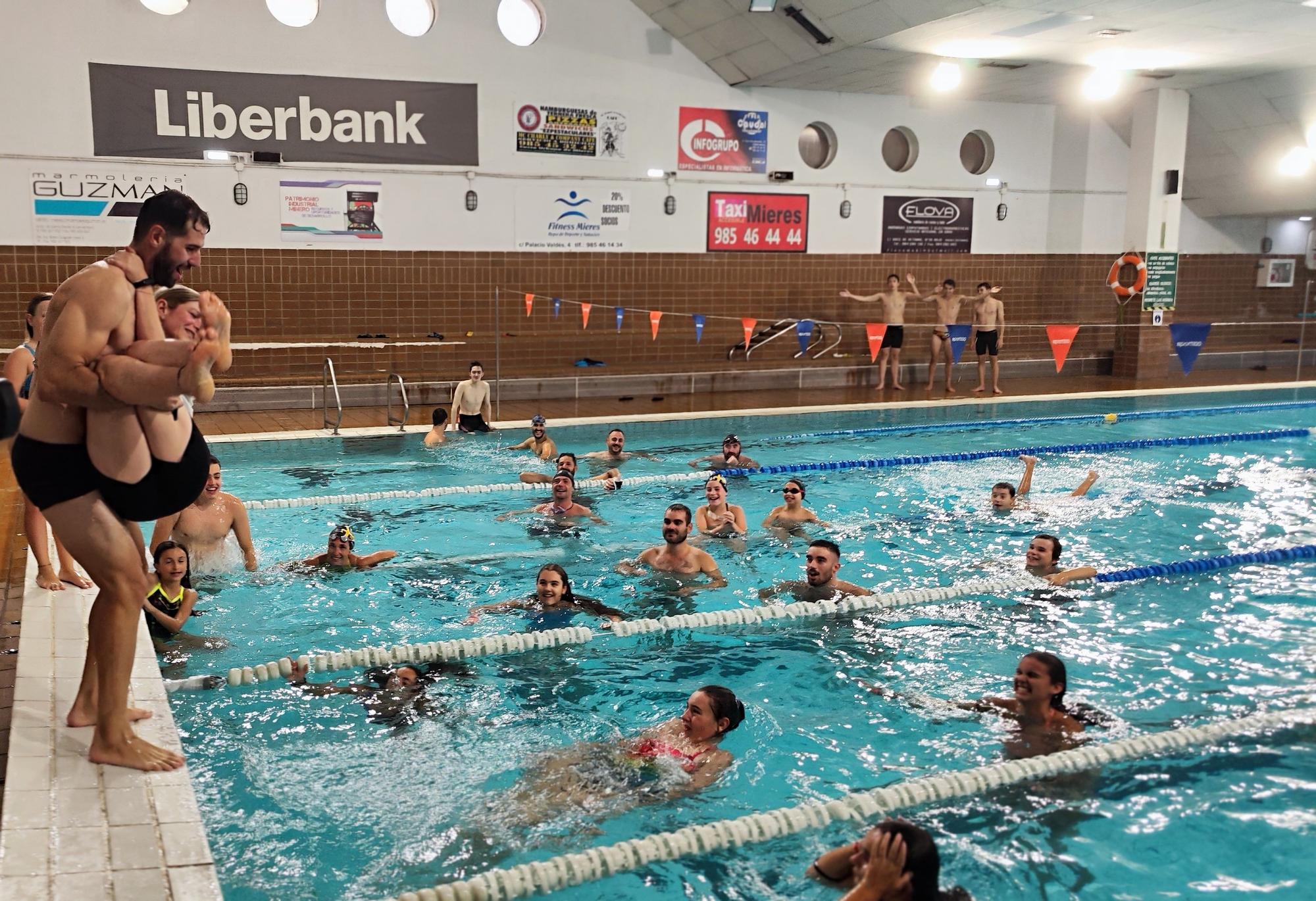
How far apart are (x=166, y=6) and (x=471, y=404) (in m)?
5.72

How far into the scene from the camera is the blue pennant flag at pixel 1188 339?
43.4 ft

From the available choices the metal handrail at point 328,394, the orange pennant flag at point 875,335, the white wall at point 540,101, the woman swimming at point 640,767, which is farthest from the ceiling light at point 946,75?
the woman swimming at point 640,767

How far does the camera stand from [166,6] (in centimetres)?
1248

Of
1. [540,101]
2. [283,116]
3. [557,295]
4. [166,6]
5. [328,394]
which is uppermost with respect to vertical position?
[166,6]

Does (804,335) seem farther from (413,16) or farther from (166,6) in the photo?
(166,6)

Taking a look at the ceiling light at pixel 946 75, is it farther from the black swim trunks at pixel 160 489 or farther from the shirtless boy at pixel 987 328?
the black swim trunks at pixel 160 489

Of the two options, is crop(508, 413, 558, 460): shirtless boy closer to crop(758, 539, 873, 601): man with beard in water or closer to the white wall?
crop(758, 539, 873, 601): man with beard in water

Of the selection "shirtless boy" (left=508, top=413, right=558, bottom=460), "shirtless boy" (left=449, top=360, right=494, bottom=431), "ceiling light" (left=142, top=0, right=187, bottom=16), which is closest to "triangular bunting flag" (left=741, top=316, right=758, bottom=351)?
"shirtless boy" (left=449, top=360, right=494, bottom=431)

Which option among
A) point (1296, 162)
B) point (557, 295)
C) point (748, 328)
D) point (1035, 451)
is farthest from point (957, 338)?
point (1296, 162)

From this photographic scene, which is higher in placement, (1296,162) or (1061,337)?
(1296,162)

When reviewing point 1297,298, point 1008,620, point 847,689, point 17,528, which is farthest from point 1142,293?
point 17,528

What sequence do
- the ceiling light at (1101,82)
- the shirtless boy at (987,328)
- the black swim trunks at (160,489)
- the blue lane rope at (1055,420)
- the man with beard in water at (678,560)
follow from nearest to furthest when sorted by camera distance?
the black swim trunks at (160,489) → the man with beard in water at (678,560) → the blue lane rope at (1055,420) → the ceiling light at (1101,82) → the shirtless boy at (987,328)

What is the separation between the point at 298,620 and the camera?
631cm

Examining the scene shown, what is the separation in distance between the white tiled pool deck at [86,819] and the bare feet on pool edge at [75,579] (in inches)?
46.5
